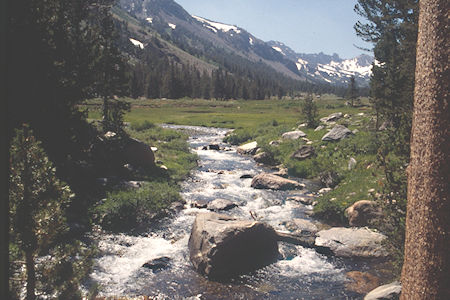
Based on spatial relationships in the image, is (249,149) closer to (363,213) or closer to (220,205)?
(220,205)

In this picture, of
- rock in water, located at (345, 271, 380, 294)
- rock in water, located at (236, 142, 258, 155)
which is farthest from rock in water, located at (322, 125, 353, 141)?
rock in water, located at (345, 271, 380, 294)

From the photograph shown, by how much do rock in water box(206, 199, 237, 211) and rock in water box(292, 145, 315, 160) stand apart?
11.8 meters

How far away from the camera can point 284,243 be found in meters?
14.2

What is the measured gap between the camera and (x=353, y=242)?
13328 mm

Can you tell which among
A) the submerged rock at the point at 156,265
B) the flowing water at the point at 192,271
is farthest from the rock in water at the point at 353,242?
the submerged rock at the point at 156,265

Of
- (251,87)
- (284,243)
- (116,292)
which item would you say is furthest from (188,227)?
(251,87)

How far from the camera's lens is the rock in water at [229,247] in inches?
454

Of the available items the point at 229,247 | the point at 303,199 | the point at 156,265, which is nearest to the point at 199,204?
the point at 303,199

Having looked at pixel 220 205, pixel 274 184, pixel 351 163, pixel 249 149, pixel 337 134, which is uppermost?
pixel 337 134

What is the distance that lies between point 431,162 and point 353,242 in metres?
8.80

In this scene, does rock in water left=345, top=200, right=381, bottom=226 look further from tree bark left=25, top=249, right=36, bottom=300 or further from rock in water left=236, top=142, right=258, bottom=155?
rock in water left=236, top=142, right=258, bottom=155

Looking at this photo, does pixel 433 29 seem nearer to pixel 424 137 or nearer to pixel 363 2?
pixel 424 137

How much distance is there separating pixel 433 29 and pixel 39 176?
26.4 feet

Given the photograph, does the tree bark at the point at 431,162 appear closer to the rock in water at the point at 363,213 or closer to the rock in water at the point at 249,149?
the rock in water at the point at 363,213
